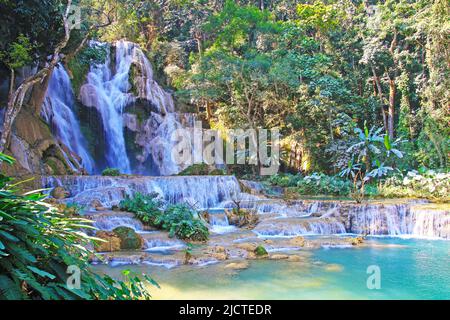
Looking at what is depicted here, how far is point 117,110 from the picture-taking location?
65.9 feet

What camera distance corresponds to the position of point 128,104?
20500 millimetres

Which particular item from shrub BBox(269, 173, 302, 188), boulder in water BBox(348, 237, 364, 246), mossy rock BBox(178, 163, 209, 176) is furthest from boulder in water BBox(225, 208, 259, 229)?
shrub BBox(269, 173, 302, 188)

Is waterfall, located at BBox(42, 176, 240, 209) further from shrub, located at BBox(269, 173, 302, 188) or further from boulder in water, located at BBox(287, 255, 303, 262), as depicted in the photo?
boulder in water, located at BBox(287, 255, 303, 262)

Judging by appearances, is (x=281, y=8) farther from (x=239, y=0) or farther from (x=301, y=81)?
(x=301, y=81)

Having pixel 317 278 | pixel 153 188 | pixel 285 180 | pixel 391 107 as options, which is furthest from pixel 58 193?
pixel 391 107

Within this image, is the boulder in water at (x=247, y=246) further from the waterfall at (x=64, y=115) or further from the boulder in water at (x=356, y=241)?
the waterfall at (x=64, y=115)

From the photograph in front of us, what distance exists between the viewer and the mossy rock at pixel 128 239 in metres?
8.75

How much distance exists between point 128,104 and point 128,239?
1291 centimetres

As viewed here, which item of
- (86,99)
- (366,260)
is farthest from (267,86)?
(366,260)

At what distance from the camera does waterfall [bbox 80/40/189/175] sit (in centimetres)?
1947

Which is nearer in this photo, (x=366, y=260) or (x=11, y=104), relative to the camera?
(x=366, y=260)

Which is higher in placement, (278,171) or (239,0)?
(239,0)

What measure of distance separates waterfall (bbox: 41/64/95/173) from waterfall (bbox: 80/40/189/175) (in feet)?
2.74

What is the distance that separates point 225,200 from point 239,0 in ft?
65.8
